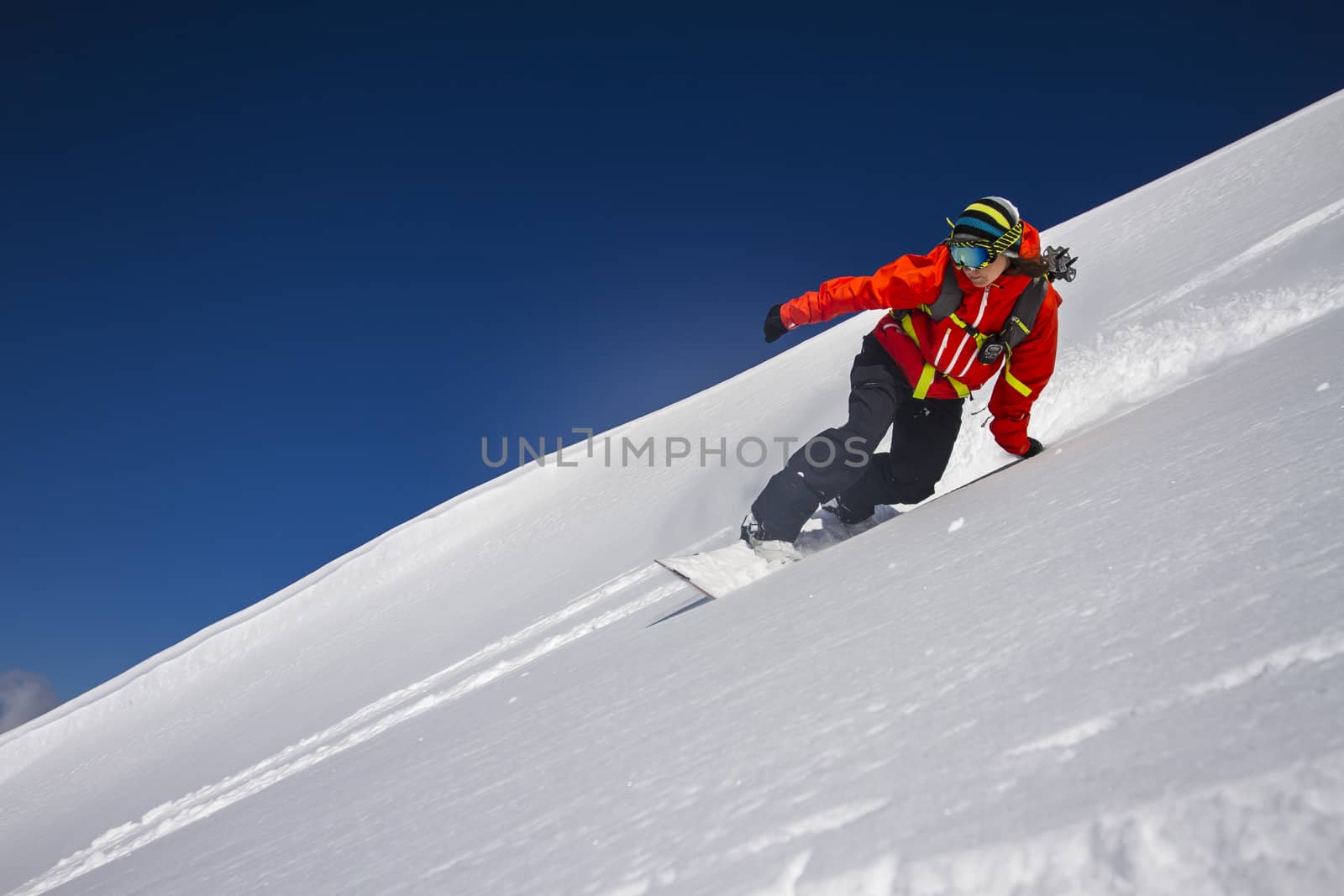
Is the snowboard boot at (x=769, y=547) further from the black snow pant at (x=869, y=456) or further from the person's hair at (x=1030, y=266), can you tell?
the person's hair at (x=1030, y=266)

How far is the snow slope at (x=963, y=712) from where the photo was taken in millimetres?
556

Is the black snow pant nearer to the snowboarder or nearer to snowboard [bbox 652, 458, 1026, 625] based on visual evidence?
the snowboarder

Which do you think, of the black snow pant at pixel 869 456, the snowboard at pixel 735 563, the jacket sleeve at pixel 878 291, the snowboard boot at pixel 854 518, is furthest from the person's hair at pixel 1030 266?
the snowboard boot at pixel 854 518

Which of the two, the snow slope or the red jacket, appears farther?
the red jacket

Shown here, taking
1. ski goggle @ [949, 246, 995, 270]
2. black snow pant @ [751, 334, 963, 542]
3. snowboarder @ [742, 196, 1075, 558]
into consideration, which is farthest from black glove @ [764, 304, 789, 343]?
ski goggle @ [949, 246, 995, 270]

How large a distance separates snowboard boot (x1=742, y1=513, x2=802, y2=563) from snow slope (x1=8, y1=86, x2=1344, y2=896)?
1.41ft

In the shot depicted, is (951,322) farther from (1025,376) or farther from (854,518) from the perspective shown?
(854,518)

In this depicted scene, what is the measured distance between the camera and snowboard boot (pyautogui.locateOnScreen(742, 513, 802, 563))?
3.20 meters

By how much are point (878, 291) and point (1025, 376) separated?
2.22ft

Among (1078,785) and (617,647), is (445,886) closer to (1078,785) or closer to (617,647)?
(1078,785)

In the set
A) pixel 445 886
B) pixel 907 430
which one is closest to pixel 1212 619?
pixel 445 886

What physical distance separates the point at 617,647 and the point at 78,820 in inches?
180

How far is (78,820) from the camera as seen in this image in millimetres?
4969

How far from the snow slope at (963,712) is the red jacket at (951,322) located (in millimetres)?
414
